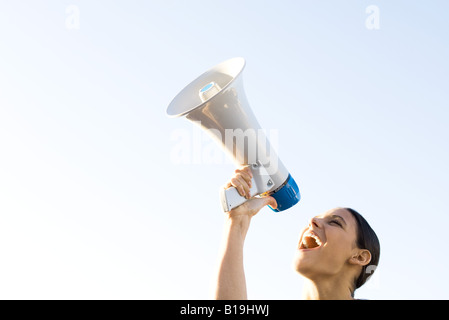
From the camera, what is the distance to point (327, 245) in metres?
3.49

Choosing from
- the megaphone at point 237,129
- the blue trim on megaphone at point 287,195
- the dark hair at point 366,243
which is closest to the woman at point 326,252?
the dark hair at point 366,243

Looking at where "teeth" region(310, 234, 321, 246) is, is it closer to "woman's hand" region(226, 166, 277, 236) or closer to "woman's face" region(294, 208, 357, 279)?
"woman's face" region(294, 208, 357, 279)

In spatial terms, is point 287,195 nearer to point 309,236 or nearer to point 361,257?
point 309,236

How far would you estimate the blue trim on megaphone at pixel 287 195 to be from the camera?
4129 mm

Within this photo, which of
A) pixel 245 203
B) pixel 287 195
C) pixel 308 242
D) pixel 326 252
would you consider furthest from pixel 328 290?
pixel 287 195

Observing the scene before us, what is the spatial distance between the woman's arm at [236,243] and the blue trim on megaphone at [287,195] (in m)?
0.16

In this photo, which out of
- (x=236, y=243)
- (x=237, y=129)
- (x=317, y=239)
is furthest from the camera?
(x=237, y=129)

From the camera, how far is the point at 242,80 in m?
4.04

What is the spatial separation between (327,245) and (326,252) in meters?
0.04

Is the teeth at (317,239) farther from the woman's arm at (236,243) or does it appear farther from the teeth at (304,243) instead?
the woman's arm at (236,243)

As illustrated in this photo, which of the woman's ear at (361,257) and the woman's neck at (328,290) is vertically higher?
the woman's ear at (361,257)
